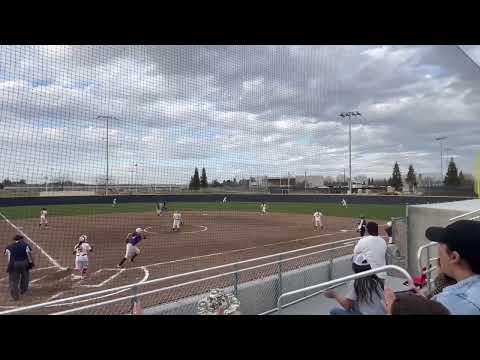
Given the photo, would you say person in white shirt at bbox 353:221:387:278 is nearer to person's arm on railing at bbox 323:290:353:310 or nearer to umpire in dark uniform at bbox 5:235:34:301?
person's arm on railing at bbox 323:290:353:310

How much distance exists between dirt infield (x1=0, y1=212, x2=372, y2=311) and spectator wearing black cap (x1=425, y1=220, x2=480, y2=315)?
3.21m

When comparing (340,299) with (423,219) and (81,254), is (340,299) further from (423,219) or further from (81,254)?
(81,254)

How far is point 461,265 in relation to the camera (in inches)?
60.0

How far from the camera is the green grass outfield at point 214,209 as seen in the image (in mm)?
25611

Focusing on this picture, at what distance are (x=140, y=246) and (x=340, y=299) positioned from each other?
1284 centimetres

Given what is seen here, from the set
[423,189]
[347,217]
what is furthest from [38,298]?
[423,189]

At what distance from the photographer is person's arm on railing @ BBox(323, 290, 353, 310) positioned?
6.91 feet

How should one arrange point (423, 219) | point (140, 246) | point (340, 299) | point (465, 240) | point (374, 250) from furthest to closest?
point (140, 246)
point (423, 219)
point (374, 250)
point (340, 299)
point (465, 240)

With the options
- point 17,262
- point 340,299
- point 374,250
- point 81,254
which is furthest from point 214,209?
point 340,299

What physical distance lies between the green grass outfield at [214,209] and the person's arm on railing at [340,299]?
21.9 metres

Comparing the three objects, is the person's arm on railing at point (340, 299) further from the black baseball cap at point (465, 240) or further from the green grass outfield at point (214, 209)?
the green grass outfield at point (214, 209)

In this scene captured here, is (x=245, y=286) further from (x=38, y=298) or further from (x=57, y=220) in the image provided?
(x=57, y=220)
